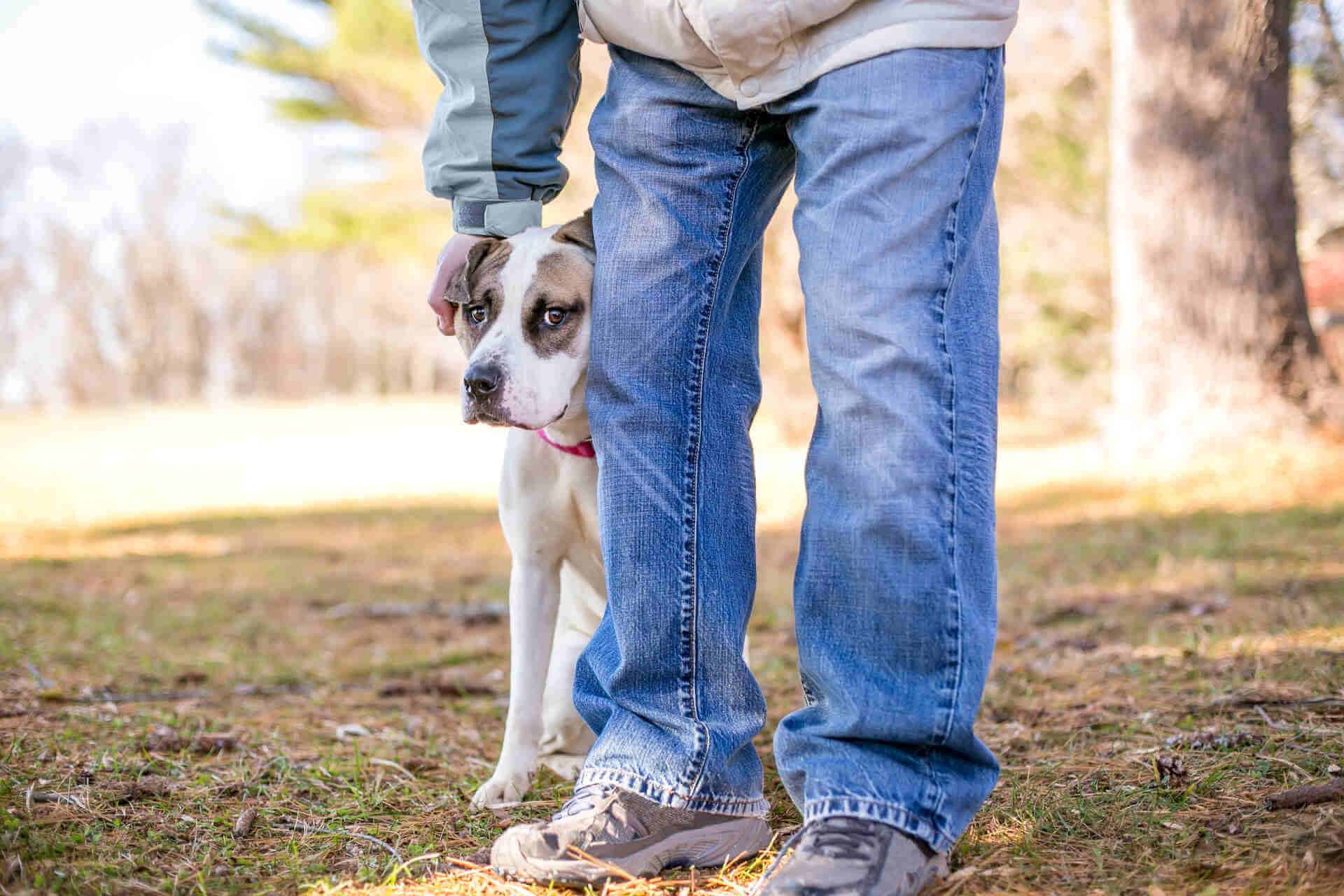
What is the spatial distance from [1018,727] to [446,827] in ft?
4.39

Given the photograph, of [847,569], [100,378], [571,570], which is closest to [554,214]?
[571,570]

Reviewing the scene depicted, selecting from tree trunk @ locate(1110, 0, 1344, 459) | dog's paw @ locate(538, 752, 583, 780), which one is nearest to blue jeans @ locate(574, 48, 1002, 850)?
dog's paw @ locate(538, 752, 583, 780)

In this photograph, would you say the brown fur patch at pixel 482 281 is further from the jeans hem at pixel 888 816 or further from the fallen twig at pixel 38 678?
the fallen twig at pixel 38 678

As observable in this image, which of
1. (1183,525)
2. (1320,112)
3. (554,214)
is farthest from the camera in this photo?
(554,214)

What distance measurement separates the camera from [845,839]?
1520mm

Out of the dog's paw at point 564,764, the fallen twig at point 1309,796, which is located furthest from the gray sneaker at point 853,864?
the dog's paw at point 564,764

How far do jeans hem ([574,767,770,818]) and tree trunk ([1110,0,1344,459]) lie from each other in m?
5.15

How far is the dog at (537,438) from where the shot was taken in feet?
7.03

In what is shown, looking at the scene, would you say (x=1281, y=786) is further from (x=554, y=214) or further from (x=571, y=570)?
(x=554, y=214)

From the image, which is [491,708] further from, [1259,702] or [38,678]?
[1259,702]

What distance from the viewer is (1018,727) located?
2.53m

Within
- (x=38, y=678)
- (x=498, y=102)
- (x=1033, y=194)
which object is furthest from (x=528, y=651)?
(x=1033, y=194)

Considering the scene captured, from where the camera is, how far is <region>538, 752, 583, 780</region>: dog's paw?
238 centimetres

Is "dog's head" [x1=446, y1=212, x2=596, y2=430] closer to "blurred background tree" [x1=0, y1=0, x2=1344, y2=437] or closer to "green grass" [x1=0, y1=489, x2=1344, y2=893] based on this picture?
"green grass" [x1=0, y1=489, x2=1344, y2=893]
